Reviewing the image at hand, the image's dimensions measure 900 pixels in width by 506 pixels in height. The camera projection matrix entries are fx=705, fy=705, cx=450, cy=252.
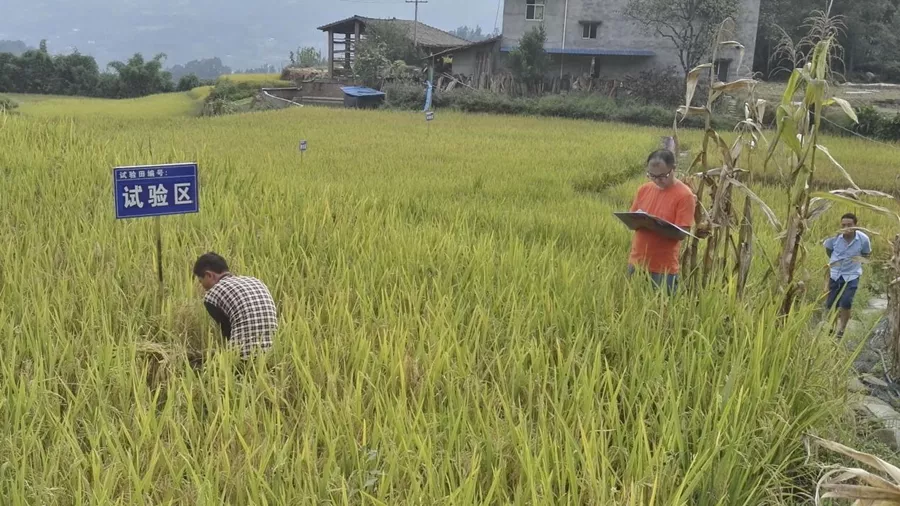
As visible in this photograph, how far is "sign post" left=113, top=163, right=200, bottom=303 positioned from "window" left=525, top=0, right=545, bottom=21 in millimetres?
24785

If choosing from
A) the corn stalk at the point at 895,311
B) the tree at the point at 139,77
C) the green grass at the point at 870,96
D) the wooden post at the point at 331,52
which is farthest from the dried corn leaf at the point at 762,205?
the tree at the point at 139,77

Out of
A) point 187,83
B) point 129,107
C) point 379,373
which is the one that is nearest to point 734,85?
point 379,373

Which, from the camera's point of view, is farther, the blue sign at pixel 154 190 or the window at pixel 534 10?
the window at pixel 534 10

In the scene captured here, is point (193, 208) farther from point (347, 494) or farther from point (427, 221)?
point (427, 221)

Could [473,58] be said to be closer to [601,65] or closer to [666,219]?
[601,65]

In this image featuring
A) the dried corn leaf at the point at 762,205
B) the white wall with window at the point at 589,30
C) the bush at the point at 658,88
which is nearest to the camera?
the dried corn leaf at the point at 762,205

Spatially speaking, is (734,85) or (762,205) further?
(734,85)

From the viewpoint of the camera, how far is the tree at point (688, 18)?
21.6m

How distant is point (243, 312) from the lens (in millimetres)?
2562

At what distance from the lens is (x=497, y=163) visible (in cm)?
938

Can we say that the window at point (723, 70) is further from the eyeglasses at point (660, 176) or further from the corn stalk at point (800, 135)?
the corn stalk at point (800, 135)

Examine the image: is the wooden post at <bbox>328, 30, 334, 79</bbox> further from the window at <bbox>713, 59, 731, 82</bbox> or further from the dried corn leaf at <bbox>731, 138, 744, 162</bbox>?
the dried corn leaf at <bbox>731, 138, 744, 162</bbox>

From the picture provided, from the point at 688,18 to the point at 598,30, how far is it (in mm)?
4379

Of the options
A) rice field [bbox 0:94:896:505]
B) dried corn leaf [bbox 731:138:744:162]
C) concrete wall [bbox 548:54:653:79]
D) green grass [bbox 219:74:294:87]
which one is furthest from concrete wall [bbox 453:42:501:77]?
dried corn leaf [bbox 731:138:744:162]
